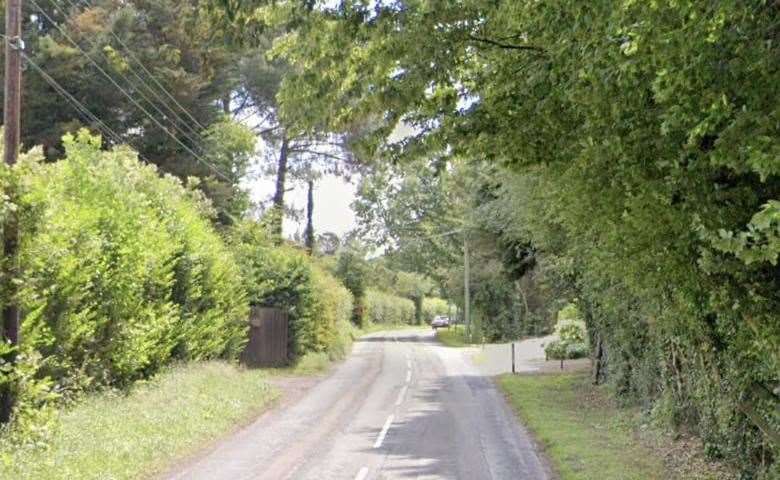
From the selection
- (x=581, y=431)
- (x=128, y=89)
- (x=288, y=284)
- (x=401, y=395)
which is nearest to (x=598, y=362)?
(x=401, y=395)

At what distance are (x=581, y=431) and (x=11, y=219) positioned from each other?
10.6 metres

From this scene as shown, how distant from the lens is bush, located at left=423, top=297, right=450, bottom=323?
10397 cm

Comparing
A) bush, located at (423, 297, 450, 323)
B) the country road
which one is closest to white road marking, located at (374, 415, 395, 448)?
the country road

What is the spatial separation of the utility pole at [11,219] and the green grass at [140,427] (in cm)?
117

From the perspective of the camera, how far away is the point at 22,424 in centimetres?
1060

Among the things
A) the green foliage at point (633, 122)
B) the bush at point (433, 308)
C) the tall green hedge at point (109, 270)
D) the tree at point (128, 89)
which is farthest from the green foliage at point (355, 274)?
the green foliage at point (633, 122)

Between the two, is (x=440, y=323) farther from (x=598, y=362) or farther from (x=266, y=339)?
(x=598, y=362)

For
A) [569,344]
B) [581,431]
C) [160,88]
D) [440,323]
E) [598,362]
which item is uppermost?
[160,88]

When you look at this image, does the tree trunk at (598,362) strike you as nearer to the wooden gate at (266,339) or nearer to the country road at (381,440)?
the country road at (381,440)

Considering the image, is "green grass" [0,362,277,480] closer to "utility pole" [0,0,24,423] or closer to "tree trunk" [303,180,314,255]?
"utility pole" [0,0,24,423]

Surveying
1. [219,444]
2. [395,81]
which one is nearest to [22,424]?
[219,444]

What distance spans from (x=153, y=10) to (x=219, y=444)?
17.2 m

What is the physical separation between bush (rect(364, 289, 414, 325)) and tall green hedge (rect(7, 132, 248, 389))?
4708 centimetres

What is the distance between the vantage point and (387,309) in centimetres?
8156
